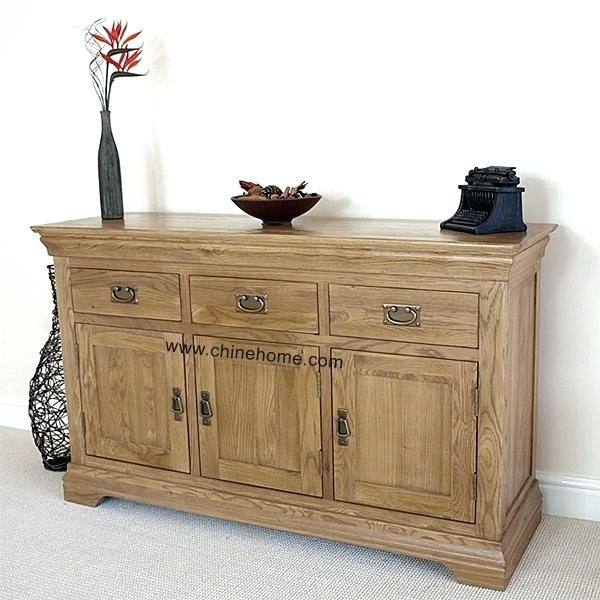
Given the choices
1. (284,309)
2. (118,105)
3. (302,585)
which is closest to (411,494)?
(302,585)

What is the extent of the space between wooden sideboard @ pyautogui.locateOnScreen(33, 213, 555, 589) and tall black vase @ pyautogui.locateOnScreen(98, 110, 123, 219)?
11 cm

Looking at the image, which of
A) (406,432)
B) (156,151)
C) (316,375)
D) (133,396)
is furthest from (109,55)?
(406,432)

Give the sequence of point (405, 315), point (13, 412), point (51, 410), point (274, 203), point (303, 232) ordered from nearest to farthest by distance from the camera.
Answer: point (405, 315), point (303, 232), point (274, 203), point (51, 410), point (13, 412)

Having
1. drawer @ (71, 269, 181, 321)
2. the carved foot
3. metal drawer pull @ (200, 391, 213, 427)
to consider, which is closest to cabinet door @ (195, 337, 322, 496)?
metal drawer pull @ (200, 391, 213, 427)

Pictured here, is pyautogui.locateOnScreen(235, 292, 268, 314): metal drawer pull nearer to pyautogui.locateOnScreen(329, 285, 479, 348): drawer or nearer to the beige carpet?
pyautogui.locateOnScreen(329, 285, 479, 348): drawer

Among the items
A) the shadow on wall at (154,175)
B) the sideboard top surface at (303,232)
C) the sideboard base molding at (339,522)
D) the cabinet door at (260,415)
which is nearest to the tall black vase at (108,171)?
the sideboard top surface at (303,232)

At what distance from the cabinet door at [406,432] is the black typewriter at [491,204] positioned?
37 centimetres

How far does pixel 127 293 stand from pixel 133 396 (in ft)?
1.07

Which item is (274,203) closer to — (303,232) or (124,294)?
(303,232)

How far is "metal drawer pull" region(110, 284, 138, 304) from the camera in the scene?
259 centimetres

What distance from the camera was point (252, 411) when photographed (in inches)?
98.2

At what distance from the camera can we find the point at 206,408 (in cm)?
256

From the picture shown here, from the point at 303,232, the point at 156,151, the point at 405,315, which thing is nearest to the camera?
the point at 405,315

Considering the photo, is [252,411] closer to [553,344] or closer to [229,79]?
[553,344]
